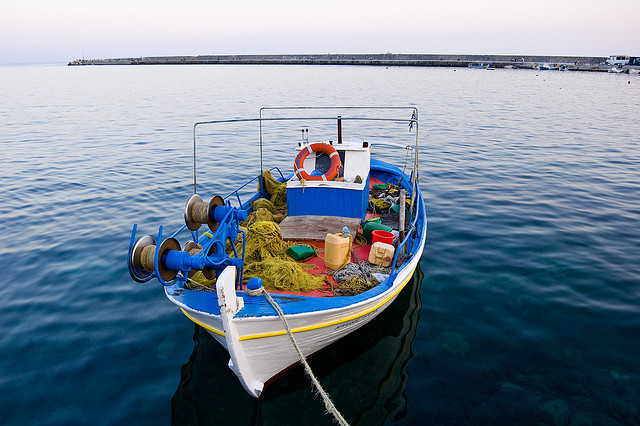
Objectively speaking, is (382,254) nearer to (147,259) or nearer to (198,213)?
(198,213)

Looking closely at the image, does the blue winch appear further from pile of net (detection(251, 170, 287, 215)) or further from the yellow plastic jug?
pile of net (detection(251, 170, 287, 215))

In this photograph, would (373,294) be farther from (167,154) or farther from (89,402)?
(167,154)

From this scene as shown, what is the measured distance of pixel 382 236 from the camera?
9.00m

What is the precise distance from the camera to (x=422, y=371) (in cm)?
748

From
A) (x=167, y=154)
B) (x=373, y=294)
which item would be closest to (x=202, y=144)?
(x=167, y=154)

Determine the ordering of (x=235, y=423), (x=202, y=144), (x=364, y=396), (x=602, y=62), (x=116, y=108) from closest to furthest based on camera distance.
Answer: (x=235, y=423) → (x=364, y=396) → (x=202, y=144) → (x=116, y=108) → (x=602, y=62)

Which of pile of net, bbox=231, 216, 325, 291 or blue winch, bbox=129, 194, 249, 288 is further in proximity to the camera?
pile of net, bbox=231, 216, 325, 291

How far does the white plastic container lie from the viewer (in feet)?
27.9

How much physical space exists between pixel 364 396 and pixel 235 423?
88.5 inches

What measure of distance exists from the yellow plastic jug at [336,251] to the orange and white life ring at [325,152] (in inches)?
116

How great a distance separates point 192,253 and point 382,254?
394 cm

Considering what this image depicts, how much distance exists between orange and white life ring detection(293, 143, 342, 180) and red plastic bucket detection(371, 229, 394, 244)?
247 centimetres

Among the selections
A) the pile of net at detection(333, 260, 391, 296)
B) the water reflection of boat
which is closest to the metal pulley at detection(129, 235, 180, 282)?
the water reflection of boat

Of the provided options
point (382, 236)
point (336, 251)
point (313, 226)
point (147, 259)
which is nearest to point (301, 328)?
point (336, 251)
